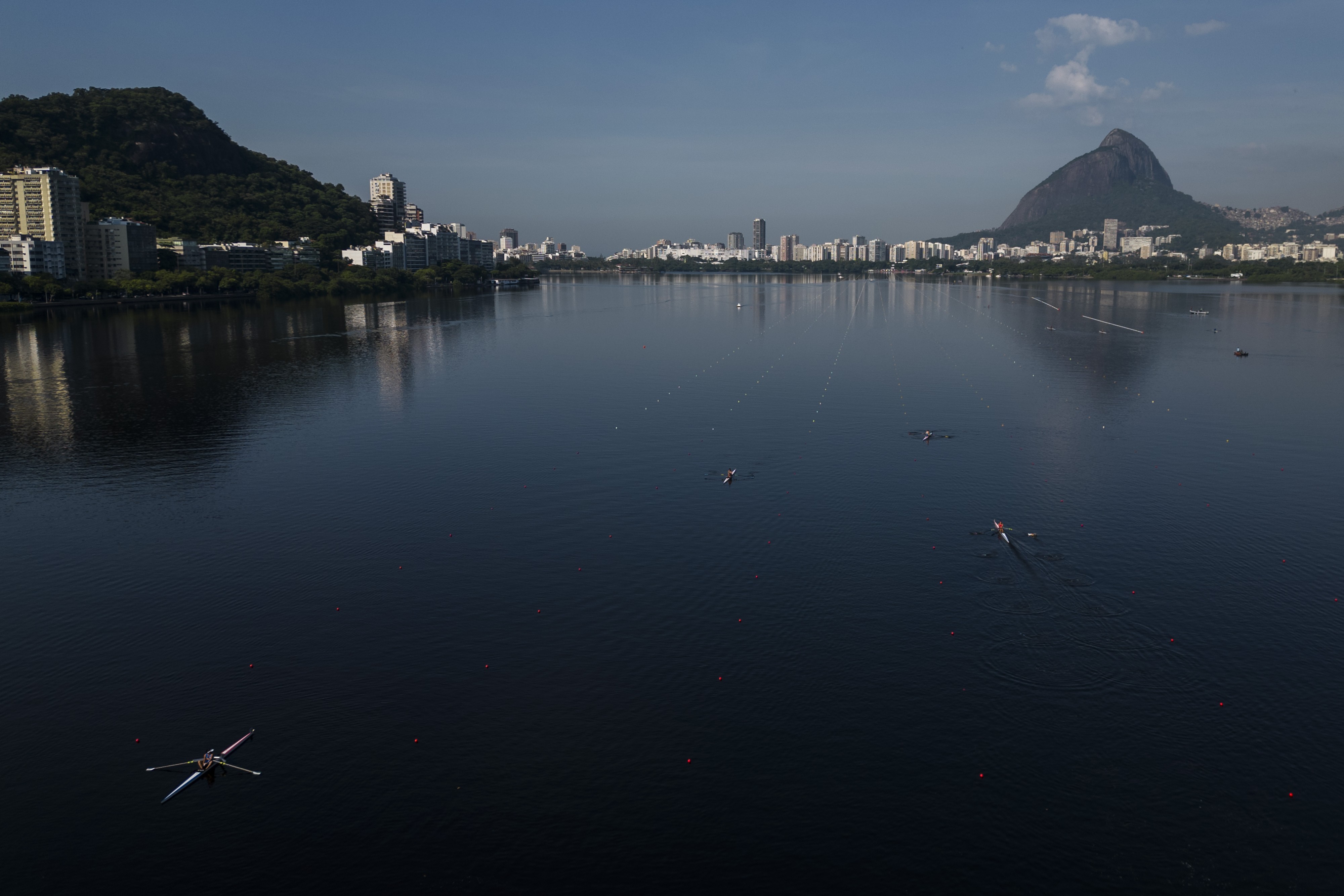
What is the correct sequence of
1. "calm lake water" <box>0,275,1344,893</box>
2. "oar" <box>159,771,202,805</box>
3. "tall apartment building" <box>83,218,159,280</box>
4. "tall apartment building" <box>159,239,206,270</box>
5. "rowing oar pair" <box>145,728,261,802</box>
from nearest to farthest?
"calm lake water" <box>0,275,1344,893</box>
"oar" <box>159,771,202,805</box>
"rowing oar pair" <box>145,728,261,802</box>
"tall apartment building" <box>83,218,159,280</box>
"tall apartment building" <box>159,239,206,270</box>

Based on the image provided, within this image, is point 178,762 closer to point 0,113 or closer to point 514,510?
point 514,510

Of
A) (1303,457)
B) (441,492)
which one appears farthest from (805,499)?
(1303,457)

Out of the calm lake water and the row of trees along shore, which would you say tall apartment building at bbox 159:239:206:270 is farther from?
the calm lake water

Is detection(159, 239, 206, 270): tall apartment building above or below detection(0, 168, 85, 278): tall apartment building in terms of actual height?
below

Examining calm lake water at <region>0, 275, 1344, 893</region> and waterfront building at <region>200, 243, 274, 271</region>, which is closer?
calm lake water at <region>0, 275, 1344, 893</region>

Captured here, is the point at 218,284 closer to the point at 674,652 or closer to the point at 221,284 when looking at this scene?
the point at 221,284

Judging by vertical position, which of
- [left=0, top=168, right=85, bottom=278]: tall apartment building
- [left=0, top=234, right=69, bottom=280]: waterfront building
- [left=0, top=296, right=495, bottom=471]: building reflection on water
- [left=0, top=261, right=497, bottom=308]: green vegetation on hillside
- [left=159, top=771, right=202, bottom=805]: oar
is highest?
[left=0, top=168, right=85, bottom=278]: tall apartment building

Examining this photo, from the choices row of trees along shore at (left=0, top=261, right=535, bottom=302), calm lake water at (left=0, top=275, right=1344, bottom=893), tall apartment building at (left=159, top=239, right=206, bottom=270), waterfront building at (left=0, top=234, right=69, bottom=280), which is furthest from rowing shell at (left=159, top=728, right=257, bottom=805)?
tall apartment building at (left=159, top=239, right=206, bottom=270)
